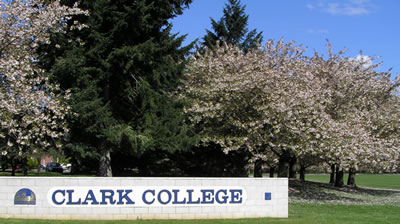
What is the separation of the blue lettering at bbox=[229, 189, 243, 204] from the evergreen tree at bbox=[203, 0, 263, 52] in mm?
28349

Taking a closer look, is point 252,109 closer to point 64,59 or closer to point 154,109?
point 154,109

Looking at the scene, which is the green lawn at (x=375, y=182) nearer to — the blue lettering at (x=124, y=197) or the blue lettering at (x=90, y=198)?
the blue lettering at (x=124, y=197)

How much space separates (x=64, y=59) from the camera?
19125 millimetres

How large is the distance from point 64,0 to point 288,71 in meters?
13.0

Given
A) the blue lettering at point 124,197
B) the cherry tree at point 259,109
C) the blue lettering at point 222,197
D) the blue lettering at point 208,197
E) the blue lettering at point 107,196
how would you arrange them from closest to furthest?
the blue lettering at point 107,196
the blue lettering at point 124,197
the blue lettering at point 208,197
the blue lettering at point 222,197
the cherry tree at point 259,109

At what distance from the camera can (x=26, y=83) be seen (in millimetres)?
18266

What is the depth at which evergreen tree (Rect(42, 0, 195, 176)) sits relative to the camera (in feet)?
65.0

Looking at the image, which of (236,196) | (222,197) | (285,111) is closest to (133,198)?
(222,197)

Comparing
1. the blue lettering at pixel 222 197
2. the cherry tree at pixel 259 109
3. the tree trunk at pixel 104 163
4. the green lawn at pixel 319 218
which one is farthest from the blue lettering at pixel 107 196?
the cherry tree at pixel 259 109

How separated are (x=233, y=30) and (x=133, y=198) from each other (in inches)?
1217

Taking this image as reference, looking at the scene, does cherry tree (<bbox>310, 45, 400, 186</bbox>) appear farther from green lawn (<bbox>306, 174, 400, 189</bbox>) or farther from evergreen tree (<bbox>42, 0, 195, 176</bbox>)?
green lawn (<bbox>306, 174, 400, 189</bbox>)

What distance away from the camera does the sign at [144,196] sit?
1227 cm

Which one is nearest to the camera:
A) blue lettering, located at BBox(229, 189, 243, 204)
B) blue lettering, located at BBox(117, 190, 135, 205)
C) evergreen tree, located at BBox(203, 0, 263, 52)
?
blue lettering, located at BBox(117, 190, 135, 205)

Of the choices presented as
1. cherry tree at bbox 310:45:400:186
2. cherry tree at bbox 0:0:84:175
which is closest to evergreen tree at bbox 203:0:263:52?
cherry tree at bbox 310:45:400:186
